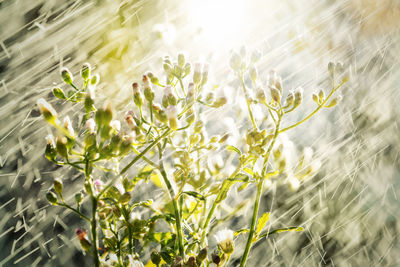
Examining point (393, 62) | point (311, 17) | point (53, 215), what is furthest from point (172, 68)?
point (393, 62)

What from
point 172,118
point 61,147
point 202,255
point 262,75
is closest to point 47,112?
point 61,147

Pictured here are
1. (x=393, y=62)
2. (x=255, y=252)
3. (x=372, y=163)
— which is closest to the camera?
(x=255, y=252)

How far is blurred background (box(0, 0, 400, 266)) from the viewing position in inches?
38.0

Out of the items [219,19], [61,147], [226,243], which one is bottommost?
[226,243]

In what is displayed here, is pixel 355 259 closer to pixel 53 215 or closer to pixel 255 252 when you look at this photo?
pixel 255 252

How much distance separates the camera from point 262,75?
1.04 metres

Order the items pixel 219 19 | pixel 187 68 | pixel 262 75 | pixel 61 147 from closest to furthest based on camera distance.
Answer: pixel 61 147 < pixel 187 68 < pixel 219 19 < pixel 262 75

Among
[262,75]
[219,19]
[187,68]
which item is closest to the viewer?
[187,68]

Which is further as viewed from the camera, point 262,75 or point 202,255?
point 262,75

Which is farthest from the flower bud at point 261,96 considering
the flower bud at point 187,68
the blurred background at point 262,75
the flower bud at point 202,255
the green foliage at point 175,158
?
the blurred background at point 262,75

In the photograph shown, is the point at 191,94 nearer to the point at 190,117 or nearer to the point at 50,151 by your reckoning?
the point at 190,117

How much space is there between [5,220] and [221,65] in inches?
30.8

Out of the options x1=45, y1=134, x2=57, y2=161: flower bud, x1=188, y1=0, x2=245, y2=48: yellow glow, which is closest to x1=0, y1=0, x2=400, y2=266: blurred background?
x1=188, y1=0, x2=245, y2=48: yellow glow

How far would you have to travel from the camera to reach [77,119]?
94cm
